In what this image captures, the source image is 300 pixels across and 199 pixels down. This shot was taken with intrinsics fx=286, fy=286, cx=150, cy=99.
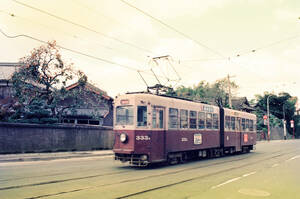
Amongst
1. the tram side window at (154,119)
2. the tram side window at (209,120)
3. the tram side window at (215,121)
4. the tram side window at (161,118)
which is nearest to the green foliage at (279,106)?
the tram side window at (215,121)

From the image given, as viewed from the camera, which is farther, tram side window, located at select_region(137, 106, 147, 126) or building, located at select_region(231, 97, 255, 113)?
building, located at select_region(231, 97, 255, 113)

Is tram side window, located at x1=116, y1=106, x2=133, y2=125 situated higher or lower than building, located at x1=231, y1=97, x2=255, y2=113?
lower

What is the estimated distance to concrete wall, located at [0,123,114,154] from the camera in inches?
712

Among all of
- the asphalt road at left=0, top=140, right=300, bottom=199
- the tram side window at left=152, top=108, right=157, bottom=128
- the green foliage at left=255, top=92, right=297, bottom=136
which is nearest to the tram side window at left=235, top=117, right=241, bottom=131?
the asphalt road at left=0, top=140, right=300, bottom=199

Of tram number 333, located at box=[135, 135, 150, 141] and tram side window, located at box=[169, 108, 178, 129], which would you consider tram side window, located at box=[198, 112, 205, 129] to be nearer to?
tram side window, located at box=[169, 108, 178, 129]

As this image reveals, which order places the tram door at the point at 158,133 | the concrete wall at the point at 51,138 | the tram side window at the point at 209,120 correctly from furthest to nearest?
1. the concrete wall at the point at 51,138
2. the tram side window at the point at 209,120
3. the tram door at the point at 158,133

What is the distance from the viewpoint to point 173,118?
45.2 ft

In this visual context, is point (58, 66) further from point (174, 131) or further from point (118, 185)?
point (118, 185)

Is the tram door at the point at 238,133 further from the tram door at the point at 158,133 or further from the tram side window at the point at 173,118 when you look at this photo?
the tram door at the point at 158,133

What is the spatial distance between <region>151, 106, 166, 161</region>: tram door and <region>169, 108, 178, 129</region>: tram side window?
49 centimetres

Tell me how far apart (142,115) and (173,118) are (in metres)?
2.02

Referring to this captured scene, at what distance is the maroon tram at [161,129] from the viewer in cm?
1213

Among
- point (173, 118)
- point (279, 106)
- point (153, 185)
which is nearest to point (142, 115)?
point (173, 118)

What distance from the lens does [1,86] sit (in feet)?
99.9
